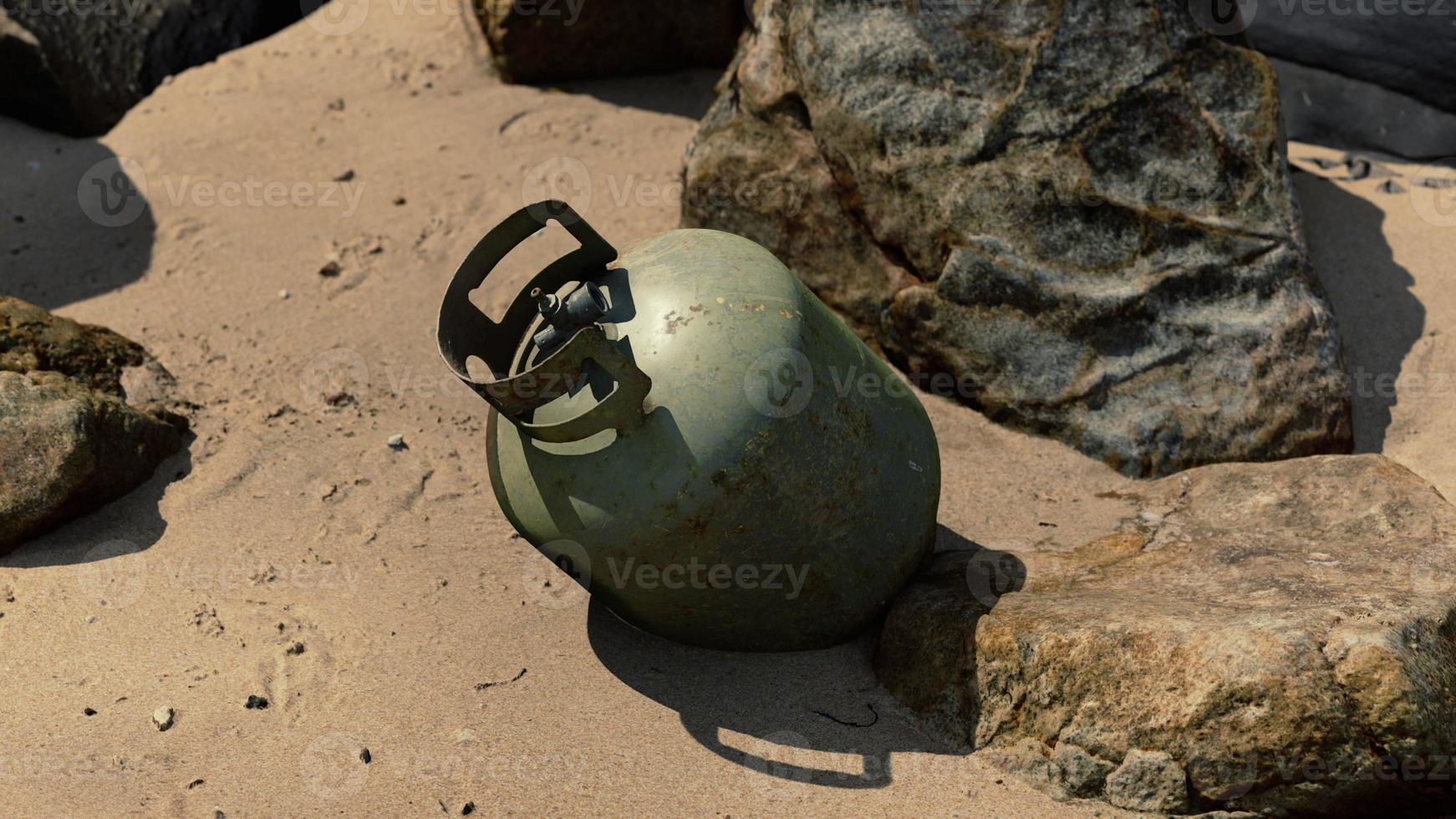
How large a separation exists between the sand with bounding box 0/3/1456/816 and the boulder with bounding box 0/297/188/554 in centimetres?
12

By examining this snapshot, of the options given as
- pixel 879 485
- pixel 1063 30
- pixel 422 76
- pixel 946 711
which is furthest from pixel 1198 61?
pixel 422 76

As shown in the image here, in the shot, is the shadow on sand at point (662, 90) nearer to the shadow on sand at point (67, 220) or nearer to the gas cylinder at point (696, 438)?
the shadow on sand at point (67, 220)

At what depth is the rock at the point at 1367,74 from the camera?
621 centimetres

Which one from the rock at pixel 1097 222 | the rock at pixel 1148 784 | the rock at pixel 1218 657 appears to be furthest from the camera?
the rock at pixel 1097 222

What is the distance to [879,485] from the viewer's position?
3535 mm

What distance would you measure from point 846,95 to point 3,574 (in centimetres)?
339

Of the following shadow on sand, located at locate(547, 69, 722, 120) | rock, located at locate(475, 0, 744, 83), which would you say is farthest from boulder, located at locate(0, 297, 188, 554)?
shadow on sand, located at locate(547, 69, 722, 120)

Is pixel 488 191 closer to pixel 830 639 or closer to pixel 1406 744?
pixel 830 639

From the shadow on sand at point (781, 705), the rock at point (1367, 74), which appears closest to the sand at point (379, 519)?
the shadow on sand at point (781, 705)

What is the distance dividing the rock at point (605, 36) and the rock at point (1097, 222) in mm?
2278

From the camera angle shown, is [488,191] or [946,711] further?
[488,191]

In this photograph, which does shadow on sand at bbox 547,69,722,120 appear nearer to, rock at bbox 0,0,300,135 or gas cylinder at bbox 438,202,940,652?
rock at bbox 0,0,300,135

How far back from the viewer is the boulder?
404cm

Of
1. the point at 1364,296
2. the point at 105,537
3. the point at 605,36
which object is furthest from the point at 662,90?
the point at 105,537
